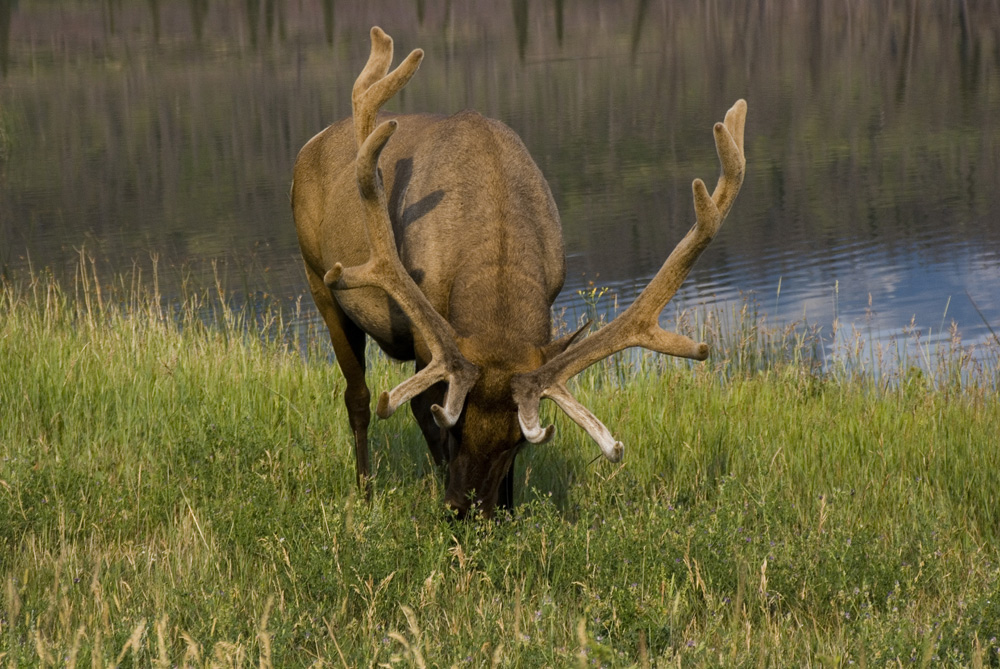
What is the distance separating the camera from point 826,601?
15.1 ft

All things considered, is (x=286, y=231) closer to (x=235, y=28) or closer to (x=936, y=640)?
(x=936, y=640)

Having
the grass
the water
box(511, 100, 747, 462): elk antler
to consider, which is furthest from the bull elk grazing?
the water

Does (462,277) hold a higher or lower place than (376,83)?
lower

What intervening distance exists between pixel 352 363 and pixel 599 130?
94.5 ft

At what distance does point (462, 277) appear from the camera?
18.0ft

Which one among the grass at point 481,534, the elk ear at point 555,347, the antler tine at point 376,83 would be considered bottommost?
the grass at point 481,534

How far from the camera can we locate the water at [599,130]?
17.7 meters

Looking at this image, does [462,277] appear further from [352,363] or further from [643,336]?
[352,363]

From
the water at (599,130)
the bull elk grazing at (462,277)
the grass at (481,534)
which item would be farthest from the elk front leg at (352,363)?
the water at (599,130)

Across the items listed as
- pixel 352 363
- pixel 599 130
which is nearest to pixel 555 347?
pixel 352 363

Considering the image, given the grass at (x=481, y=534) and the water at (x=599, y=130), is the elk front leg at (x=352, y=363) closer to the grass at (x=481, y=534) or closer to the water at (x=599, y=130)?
the grass at (x=481, y=534)

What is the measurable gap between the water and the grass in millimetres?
4257

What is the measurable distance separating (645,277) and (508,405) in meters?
12.2

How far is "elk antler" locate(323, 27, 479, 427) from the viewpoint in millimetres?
4895
